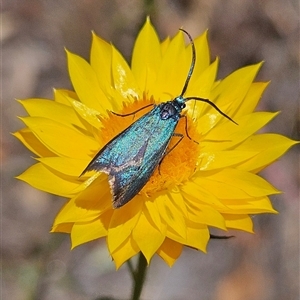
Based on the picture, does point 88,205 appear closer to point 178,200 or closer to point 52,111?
point 178,200

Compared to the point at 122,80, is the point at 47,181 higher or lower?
lower

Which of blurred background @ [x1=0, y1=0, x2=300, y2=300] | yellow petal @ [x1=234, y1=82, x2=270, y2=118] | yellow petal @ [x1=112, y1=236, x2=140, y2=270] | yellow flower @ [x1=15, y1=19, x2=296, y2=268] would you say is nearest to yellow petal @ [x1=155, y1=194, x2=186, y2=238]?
yellow flower @ [x1=15, y1=19, x2=296, y2=268]

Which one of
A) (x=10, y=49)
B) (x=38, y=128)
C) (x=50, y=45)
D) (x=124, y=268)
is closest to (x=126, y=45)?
(x=50, y=45)

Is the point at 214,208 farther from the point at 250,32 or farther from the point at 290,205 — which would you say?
the point at 250,32

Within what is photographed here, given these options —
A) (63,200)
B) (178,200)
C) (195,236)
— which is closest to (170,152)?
(178,200)

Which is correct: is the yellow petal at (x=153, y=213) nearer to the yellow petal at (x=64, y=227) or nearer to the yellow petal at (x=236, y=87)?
the yellow petal at (x=64, y=227)

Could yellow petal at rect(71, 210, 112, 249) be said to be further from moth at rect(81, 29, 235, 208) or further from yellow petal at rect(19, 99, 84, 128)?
yellow petal at rect(19, 99, 84, 128)

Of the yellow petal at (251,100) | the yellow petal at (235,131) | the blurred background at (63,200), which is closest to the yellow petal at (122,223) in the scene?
the yellow petal at (235,131)
